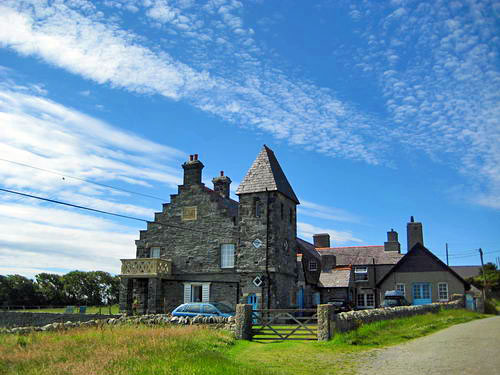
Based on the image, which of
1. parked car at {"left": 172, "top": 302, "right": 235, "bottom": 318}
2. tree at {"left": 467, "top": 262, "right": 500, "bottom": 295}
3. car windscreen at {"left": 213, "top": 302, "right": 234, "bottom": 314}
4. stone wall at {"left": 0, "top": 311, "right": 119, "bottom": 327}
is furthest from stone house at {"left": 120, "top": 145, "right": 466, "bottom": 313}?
tree at {"left": 467, "top": 262, "right": 500, "bottom": 295}

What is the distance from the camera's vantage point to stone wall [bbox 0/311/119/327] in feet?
106

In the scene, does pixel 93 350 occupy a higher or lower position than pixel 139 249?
lower

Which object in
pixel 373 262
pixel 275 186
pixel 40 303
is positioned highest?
pixel 275 186

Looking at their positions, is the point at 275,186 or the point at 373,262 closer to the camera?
the point at 275,186

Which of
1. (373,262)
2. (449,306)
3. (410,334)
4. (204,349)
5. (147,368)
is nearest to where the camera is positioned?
(147,368)

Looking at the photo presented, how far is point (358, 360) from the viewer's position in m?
14.7

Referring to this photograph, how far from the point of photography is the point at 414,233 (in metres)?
43.1

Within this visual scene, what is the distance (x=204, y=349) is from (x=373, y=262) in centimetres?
3073

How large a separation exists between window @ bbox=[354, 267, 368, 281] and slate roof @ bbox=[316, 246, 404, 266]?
22.0 inches

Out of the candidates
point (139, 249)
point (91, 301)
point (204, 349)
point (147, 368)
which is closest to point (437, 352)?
point (204, 349)

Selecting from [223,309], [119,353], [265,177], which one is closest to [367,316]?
[223,309]

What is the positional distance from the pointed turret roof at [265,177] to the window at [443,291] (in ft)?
50.9

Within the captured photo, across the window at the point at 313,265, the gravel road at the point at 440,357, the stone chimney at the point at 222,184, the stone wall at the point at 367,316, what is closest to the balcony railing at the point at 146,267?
the stone chimney at the point at 222,184

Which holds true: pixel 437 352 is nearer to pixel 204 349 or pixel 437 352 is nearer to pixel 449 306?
pixel 204 349
